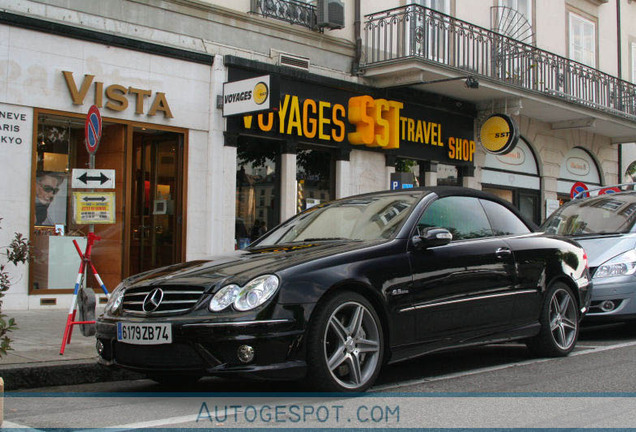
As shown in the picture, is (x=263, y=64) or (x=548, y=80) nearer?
(x=263, y=64)

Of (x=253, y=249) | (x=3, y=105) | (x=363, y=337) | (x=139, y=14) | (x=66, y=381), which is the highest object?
(x=139, y=14)

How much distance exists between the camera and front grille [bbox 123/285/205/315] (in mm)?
5215

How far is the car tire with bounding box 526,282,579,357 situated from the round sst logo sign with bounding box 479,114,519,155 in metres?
10.4

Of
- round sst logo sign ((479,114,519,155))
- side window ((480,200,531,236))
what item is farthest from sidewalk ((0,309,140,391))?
round sst logo sign ((479,114,519,155))

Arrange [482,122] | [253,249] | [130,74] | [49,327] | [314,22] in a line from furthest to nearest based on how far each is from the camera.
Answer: [482,122] → [314,22] → [130,74] → [49,327] → [253,249]

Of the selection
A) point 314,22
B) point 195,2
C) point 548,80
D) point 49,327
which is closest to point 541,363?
point 49,327

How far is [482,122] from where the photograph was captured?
723 inches

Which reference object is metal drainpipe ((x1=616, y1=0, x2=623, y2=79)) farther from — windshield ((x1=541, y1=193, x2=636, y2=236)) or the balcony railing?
windshield ((x1=541, y1=193, x2=636, y2=236))

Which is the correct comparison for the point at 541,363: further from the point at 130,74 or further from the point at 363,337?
the point at 130,74

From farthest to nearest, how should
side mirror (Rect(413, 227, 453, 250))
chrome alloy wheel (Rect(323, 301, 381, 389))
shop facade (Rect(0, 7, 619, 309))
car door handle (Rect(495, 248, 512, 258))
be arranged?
shop facade (Rect(0, 7, 619, 309)) < car door handle (Rect(495, 248, 512, 258)) < side mirror (Rect(413, 227, 453, 250)) < chrome alloy wheel (Rect(323, 301, 381, 389))

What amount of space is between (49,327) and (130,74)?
4.59m

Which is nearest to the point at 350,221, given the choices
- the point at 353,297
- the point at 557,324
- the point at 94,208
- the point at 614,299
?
the point at 353,297

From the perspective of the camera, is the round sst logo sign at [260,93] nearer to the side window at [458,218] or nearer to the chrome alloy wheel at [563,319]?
the side window at [458,218]

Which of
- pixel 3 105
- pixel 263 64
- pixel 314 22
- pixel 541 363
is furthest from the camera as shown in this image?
pixel 314 22
